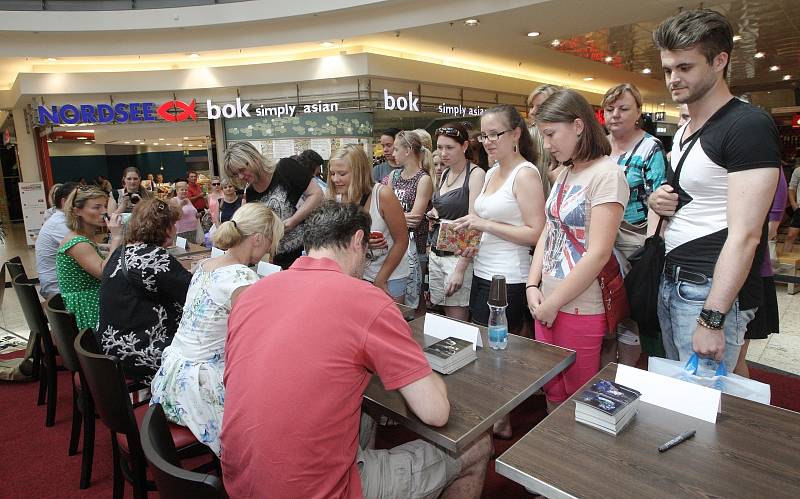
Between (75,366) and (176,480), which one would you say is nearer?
(176,480)

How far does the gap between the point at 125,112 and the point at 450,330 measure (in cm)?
962

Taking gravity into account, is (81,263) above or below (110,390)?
above

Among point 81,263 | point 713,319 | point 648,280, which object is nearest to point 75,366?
point 81,263

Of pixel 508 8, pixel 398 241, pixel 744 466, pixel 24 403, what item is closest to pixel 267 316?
pixel 744 466

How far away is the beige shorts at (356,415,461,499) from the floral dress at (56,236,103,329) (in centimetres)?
225

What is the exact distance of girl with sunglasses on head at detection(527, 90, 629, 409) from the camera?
5.78 ft

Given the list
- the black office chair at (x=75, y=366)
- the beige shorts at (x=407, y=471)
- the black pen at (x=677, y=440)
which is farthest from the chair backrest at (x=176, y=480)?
the black office chair at (x=75, y=366)

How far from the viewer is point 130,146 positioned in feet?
54.0

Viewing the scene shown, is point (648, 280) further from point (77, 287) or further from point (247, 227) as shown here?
point (77, 287)

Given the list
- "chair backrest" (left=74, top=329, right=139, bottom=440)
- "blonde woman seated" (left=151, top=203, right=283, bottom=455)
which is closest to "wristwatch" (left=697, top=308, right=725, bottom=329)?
"blonde woman seated" (left=151, top=203, right=283, bottom=455)

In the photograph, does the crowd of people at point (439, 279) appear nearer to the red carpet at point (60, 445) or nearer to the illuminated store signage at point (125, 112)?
the red carpet at point (60, 445)

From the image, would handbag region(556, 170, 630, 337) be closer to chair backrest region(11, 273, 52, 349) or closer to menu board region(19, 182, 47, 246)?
chair backrest region(11, 273, 52, 349)

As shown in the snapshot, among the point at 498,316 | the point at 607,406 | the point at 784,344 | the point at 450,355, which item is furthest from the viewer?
the point at 784,344

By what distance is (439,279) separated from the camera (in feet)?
9.36
